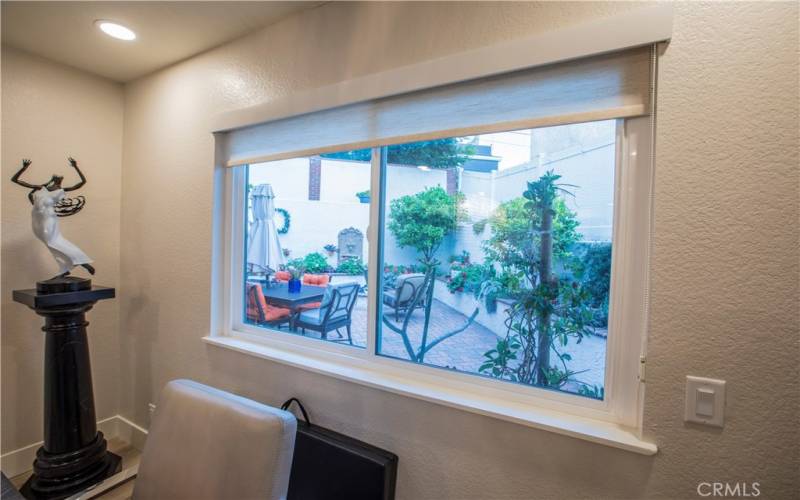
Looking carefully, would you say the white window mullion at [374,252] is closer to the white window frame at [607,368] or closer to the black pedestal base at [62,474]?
the white window frame at [607,368]

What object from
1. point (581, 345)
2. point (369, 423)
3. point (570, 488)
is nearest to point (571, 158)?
point (581, 345)

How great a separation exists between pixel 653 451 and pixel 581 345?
0.34 meters

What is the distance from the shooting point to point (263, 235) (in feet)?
6.59

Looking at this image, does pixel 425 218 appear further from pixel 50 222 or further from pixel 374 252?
pixel 50 222

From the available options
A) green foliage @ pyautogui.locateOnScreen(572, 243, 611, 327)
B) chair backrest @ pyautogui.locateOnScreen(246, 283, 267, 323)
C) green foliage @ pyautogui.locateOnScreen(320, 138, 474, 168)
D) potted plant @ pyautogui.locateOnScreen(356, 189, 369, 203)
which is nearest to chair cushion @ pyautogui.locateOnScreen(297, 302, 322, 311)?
chair backrest @ pyautogui.locateOnScreen(246, 283, 267, 323)

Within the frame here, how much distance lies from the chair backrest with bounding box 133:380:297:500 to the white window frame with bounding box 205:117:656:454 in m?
0.52

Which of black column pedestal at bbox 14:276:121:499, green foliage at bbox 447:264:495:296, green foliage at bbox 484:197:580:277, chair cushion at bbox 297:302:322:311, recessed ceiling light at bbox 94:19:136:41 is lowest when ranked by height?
black column pedestal at bbox 14:276:121:499

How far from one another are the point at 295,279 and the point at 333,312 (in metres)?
0.31

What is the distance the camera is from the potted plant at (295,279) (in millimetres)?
1902

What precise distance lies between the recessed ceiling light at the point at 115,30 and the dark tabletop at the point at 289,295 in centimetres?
149

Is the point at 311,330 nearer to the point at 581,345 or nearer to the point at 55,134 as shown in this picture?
the point at 581,345

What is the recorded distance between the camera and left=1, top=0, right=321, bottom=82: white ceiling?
5.33 ft

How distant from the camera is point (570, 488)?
112 cm

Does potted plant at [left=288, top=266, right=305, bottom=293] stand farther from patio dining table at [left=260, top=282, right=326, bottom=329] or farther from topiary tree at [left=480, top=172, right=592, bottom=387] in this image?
topiary tree at [left=480, top=172, right=592, bottom=387]
